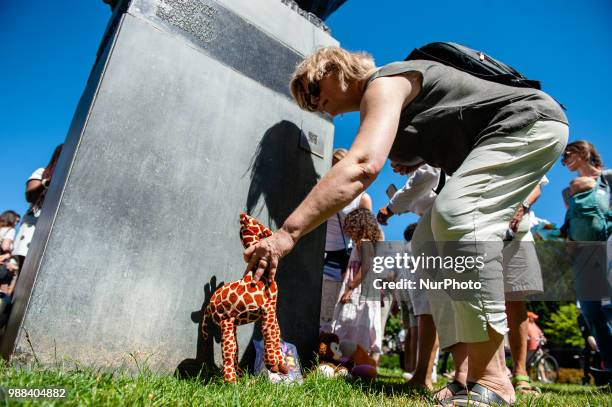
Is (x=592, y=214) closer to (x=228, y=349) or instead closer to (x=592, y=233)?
(x=592, y=233)

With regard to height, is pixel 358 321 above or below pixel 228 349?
above

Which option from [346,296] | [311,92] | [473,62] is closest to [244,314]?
[311,92]

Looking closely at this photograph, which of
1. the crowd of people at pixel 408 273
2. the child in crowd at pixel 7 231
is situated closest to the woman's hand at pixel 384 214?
the crowd of people at pixel 408 273

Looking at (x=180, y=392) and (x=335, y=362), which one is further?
(x=335, y=362)

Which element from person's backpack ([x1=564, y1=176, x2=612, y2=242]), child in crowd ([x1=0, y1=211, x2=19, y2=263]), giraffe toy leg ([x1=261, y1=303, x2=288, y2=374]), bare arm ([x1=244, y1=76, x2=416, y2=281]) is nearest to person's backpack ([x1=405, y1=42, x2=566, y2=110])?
bare arm ([x1=244, y1=76, x2=416, y2=281])

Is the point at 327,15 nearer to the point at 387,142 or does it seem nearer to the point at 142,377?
the point at 387,142

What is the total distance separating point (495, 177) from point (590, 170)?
3.16 metres

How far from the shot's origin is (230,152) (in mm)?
2670

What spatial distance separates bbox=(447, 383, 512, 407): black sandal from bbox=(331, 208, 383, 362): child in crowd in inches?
89.3

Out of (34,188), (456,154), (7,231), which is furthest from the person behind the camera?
(7,231)

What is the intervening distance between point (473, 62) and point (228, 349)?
6.95 feet

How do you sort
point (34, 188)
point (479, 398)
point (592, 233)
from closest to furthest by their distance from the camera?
point (479, 398), point (592, 233), point (34, 188)

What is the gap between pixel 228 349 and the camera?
204cm

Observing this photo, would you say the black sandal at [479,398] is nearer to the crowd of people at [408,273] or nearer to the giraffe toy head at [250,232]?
the crowd of people at [408,273]
